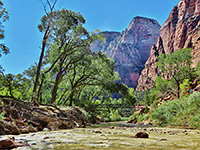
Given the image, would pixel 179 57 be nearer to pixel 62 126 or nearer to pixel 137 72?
pixel 62 126

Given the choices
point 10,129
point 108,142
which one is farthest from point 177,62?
point 10,129

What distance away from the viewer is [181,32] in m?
86.1

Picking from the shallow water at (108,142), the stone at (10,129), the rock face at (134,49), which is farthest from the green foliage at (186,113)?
the rock face at (134,49)

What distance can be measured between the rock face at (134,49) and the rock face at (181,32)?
21395 mm

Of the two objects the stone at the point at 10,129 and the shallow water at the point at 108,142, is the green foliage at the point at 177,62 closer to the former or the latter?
the shallow water at the point at 108,142

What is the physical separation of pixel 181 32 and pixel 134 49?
64373 millimetres

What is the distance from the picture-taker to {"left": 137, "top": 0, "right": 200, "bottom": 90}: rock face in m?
74.3

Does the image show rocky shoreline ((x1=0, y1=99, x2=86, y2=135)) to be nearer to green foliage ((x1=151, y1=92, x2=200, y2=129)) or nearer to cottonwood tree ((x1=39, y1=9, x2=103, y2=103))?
cottonwood tree ((x1=39, y1=9, x2=103, y2=103))

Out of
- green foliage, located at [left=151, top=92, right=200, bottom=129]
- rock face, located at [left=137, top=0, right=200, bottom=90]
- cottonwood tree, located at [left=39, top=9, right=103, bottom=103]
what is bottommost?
green foliage, located at [left=151, top=92, right=200, bottom=129]

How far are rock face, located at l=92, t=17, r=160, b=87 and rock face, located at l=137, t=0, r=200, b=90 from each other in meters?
21.4

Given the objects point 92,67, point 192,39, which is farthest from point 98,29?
point 192,39

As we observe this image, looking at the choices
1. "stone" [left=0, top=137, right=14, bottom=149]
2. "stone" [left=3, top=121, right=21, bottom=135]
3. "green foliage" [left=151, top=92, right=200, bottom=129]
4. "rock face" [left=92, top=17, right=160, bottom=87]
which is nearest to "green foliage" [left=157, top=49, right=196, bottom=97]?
"green foliage" [left=151, top=92, right=200, bottom=129]

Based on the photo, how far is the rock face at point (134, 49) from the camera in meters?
140

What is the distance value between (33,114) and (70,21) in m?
9.79
